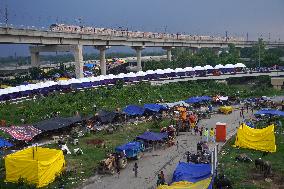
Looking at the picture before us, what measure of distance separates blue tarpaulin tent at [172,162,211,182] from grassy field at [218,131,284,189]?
226 centimetres

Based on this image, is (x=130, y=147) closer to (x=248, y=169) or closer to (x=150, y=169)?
(x=150, y=169)

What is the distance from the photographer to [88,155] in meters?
33.0

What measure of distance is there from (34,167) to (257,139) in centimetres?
1873

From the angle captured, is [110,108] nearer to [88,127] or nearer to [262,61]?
[88,127]

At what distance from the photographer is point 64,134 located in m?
40.8

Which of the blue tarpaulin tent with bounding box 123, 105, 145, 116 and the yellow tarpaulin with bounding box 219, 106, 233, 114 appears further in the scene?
the yellow tarpaulin with bounding box 219, 106, 233, 114

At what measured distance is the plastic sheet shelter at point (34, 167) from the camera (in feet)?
84.6

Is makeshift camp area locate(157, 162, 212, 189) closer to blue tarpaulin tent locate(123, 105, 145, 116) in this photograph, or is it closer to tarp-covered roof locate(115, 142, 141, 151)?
tarp-covered roof locate(115, 142, 141, 151)

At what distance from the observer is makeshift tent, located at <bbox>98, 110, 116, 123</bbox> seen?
44781 mm

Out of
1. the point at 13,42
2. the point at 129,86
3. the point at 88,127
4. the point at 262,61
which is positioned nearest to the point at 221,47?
the point at 262,61

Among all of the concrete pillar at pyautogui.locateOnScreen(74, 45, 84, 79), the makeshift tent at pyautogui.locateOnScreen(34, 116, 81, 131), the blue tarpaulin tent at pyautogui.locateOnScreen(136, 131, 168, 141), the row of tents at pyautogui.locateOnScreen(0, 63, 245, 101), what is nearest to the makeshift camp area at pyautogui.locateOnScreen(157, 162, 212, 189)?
the blue tarpaulin tent at pyautogui.locateOnScreen(136, 131, 168, 141)

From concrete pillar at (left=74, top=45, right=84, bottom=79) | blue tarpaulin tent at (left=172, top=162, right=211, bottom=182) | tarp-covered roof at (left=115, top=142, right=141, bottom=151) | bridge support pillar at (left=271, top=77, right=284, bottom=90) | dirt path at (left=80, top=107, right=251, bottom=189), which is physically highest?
concrete pillar at (left=74, top=45, right=84, bottom=79)

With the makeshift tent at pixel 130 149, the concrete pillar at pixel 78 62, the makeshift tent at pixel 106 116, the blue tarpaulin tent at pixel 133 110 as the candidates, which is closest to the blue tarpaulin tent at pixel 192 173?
the makeshift tent at pixel 130 149

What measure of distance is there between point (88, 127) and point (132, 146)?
456 inches
